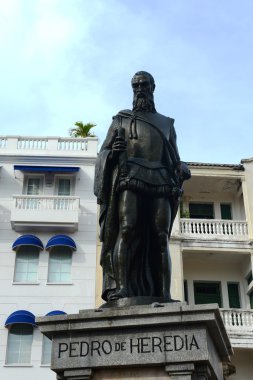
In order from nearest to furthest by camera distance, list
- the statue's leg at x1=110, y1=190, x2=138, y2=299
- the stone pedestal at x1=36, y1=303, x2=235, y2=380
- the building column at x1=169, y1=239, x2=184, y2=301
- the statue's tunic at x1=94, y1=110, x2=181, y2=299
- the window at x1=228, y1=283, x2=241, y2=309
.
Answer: the stone pedestal at x1=36, y1=303, x2=235, y2=380, the statue's leg at x1=110, y1=190, x2=138, y2=299, the statue's tunic at x1=94, y1=110, x2=181, y2=299, the building column at x1=169, y1=239, x2=184, y2=301, the window at x1=228, y1=283, x2=241, y2=309

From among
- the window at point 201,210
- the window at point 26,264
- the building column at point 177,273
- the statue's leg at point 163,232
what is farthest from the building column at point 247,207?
the statue's leg at point 163,232

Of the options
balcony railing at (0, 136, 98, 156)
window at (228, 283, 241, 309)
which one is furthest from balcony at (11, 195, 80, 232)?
window at (228, 283, 241, 309)

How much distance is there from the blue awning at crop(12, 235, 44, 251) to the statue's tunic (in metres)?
17.5

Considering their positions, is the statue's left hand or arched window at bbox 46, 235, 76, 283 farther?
arched window at bbox 46, 235, 76, 283

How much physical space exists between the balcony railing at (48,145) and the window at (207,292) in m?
7.90

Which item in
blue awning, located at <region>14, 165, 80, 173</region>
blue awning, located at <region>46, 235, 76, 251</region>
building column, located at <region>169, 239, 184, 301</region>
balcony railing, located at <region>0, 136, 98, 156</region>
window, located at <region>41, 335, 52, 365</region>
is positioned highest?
balcony railing, located at <region>0, 136, 98, 156</region>

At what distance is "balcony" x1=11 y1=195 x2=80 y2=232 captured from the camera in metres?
25.1

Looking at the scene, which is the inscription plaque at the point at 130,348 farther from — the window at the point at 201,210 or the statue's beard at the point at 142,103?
the window at the point at 201,210

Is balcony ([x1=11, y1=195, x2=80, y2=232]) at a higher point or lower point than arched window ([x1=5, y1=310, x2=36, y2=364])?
higher

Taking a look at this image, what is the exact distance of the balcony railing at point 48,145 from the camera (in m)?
27.1

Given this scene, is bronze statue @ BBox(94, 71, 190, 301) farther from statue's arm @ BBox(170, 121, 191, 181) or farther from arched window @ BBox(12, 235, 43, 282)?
arched window @ BBox(12, 235, 43, 282)

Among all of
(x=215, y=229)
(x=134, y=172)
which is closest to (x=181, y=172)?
(x=134, y=172)

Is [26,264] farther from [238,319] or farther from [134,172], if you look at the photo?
[134,172]

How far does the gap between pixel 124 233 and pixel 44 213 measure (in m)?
18.5
